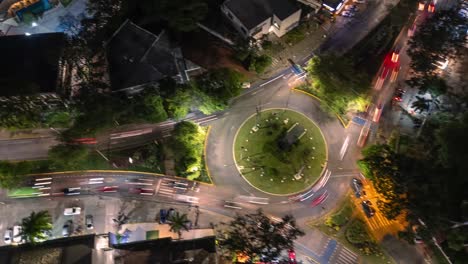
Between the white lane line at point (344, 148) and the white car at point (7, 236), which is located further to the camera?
the white lane line at point (344, 148)

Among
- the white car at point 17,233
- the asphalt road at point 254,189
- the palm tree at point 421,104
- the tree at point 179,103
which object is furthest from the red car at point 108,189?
the palm tree at point 421,104

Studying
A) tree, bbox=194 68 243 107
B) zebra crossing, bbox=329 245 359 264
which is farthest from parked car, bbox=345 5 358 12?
zebra crossing, bbox=329 245 359 264

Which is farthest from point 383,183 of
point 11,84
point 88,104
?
point 11,84

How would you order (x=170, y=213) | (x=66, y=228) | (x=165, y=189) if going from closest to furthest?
(x=66, y=228), (x=170, y=213), (x=165, y=189)

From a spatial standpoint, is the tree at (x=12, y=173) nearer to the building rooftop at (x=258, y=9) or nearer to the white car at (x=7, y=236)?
the white car at (x=7, y=236)

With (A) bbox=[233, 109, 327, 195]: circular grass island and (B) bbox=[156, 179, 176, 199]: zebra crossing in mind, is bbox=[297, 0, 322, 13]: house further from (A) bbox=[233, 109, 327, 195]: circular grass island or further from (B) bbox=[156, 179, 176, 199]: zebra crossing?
(B) bbox=[156, 179, 176, 199]: zebra crossing

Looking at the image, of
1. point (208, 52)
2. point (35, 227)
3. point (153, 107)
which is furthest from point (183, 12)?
point (35, 227)

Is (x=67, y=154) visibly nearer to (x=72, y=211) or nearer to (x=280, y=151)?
(x=72, y=211)
